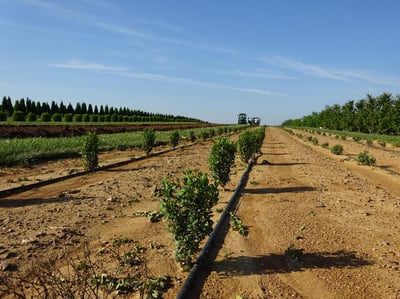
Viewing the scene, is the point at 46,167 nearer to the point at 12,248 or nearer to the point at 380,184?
the point at 12,248

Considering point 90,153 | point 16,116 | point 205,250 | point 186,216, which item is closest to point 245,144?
point 90,153

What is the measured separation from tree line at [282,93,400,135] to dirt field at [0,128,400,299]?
127 ft

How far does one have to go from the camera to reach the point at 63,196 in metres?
9.18

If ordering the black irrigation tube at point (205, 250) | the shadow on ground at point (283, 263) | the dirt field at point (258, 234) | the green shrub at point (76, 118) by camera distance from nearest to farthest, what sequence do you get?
the black irrigation tube at point (205, 250) < the dirt field at point (258, 234) < the shadow on ground at point (283, 263) < the green shrub at point (76, 118)

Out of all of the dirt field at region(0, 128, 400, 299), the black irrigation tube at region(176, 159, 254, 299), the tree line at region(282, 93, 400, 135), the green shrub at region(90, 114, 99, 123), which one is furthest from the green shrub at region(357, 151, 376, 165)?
the green shrub at region(90, 114, 99, 123)

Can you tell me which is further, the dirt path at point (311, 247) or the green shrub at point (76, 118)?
the green shrub at point (76, 118)

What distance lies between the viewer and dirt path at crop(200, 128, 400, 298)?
4715mm

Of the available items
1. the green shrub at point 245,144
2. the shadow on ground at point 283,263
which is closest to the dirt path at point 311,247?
the shadow on ground at point 283,263

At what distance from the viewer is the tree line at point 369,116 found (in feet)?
150

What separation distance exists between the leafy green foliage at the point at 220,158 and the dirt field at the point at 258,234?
1.94 feet

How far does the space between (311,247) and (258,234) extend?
3.36 feet

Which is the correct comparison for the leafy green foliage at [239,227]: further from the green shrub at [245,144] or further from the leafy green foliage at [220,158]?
the green shrub at [245,144]

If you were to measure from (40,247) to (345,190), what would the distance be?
8914mm

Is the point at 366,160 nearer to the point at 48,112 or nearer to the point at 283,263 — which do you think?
the point at 283,263
